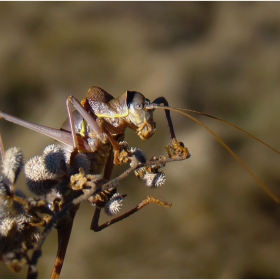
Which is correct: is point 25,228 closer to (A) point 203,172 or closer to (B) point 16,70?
(A) point 203,172

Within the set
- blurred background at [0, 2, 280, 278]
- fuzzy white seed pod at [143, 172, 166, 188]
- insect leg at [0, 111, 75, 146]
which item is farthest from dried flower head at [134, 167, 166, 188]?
blurred background at [0, 2, 280, 278]

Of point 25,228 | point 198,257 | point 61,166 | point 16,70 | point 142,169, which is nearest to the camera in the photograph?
point 25,228

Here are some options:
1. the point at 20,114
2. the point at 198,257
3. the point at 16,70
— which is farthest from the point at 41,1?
the point at 198,257

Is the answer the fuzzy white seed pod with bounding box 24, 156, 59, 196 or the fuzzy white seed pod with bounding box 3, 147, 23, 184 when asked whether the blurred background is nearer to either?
the fuzzy white seed pod with bounding box 24, 156, 59, 196

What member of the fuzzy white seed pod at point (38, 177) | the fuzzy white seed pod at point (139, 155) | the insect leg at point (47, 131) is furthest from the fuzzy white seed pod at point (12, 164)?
the insect leg at point (47, 131)

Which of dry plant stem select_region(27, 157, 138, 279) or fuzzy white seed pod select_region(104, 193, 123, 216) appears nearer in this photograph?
dry plant stem select_region(27, 157, 138, 279)
